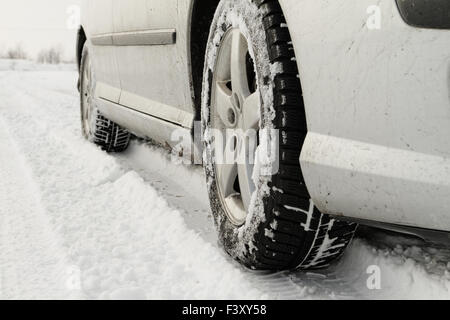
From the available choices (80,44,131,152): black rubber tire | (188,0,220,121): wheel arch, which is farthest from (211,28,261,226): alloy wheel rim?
(80,44,131,152): black rubber tire

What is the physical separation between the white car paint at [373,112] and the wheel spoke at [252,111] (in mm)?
271

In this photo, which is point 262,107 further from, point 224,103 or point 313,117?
point 224,103

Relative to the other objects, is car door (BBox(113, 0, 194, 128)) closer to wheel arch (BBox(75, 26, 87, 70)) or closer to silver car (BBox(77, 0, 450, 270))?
silver car (BBox(77, 0, 450, 270))

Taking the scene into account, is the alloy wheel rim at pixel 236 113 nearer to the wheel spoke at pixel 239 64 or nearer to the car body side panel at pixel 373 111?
the wheel spoke at pixel 239 64

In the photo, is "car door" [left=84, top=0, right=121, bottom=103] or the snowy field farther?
"car door" [left=84, top=0, right=121, bottom=103]

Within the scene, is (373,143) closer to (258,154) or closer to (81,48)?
(258,154)

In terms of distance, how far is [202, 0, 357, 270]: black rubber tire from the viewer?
5.11 feet

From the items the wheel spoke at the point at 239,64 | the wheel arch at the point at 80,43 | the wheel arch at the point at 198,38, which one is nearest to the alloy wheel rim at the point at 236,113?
the wheel spoke at the point at 239,64

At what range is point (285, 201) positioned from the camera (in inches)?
61.6

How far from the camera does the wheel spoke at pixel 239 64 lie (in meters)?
1.85

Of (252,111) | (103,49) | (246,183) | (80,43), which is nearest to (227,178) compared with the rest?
(246,183)

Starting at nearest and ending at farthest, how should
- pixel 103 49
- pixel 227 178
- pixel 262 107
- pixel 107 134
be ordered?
pixel 262 107, pixel 227 178, pixel 103 49, pixel 107 134

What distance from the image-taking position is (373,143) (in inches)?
52.0

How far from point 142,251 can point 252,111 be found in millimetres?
711
